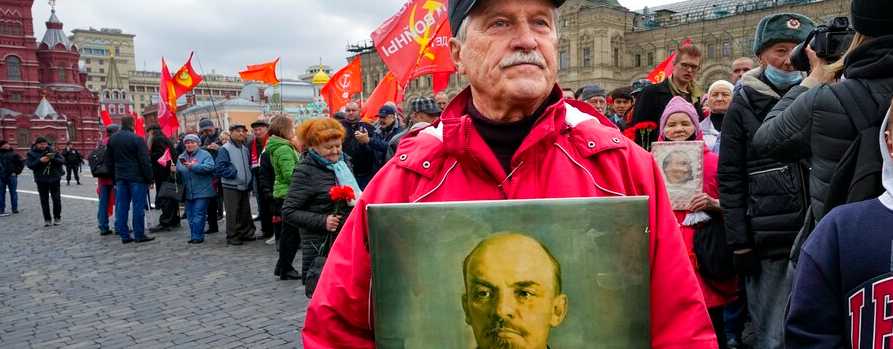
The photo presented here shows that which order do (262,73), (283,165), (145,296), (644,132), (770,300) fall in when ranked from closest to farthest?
(770,300) → (644,132) → (145,296) → (283,165) → (262,73)

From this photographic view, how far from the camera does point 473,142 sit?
1.59 m

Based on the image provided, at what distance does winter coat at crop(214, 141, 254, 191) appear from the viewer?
998 centimetres

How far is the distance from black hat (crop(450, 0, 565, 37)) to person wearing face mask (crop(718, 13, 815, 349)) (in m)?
2.35

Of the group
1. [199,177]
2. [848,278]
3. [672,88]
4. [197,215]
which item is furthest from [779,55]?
[197,215]

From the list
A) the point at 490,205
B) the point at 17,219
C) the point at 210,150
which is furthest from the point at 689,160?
the point at 17,219

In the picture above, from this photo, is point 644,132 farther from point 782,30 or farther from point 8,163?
point 8,163

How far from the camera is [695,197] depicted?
4.04m

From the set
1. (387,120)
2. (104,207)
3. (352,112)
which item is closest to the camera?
(387,120)

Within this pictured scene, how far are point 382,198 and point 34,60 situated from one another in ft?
256

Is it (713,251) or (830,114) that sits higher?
(830,114)

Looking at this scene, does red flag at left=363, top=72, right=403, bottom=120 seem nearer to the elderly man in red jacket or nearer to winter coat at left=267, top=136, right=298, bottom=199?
winter coat at left=267, top=136, right=298, bottom=199

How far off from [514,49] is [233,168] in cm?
910

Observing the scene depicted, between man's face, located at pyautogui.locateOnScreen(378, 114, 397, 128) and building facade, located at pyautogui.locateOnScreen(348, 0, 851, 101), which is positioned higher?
building facade, located at pyautogui.locateOnScreen(348, 0, 851, 101)

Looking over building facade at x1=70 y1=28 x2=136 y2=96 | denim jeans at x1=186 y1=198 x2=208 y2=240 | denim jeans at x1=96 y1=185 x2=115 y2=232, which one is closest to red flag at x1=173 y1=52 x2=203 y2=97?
denim jeans at x1=96 y1=185 x2=115 y2=232
